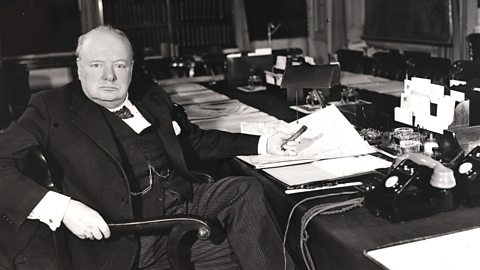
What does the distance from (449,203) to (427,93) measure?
0.61 m

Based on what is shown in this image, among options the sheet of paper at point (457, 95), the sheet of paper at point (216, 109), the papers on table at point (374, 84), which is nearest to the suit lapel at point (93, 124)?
the sheet of paper at point (457, 95)

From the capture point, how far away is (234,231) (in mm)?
1683

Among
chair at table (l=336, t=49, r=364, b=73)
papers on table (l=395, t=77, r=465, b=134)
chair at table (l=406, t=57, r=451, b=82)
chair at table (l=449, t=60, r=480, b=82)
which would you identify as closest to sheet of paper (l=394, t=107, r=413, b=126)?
papers on table (l=395, t=77, r=465, b=134)

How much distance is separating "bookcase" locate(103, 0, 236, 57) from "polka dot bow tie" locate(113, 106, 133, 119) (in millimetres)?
5097

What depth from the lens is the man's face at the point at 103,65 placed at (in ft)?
5.96

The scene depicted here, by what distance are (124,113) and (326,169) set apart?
69cm

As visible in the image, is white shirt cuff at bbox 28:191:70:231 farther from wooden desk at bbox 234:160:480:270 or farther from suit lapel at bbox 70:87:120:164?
wooden desk at bbox 234:160:480:270

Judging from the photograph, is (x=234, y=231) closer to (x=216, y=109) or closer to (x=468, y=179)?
(x=468, y=179)

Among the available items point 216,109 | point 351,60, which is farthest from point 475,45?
point 216,109

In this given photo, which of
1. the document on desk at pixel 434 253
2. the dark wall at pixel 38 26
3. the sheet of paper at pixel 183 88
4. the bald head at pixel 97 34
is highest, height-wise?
the dark wall at pixel 38 26

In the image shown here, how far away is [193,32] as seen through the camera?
289 inches

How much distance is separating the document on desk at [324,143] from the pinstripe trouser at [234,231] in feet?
0.65

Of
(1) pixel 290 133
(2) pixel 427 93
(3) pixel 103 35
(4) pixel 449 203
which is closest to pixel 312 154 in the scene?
(1) pixel 290 133

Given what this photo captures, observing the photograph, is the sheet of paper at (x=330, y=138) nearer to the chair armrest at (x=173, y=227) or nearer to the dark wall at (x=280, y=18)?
the chair armrest at (x=173, y=227)
